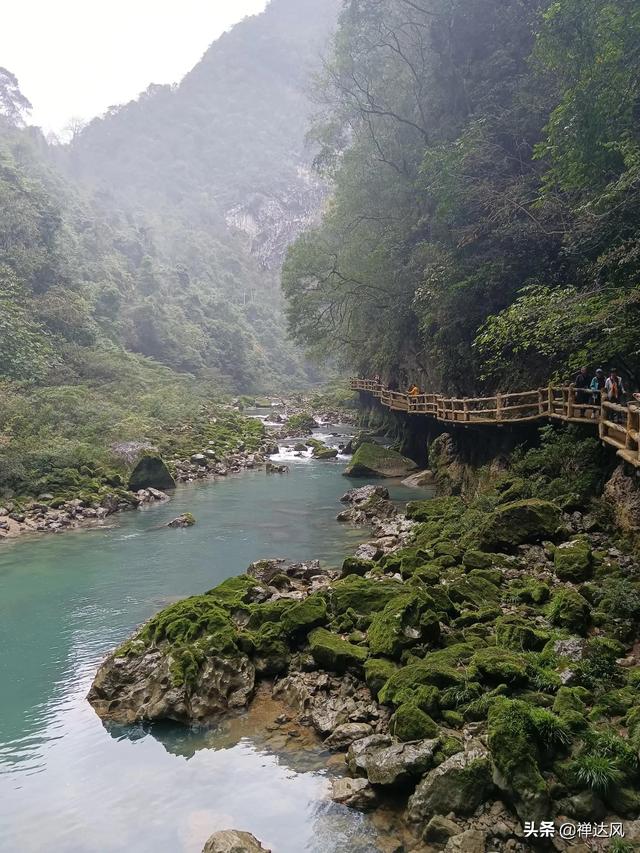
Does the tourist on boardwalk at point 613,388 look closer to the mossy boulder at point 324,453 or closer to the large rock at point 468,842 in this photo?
the large rock at point 468,842

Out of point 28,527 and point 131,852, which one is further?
point 28,527

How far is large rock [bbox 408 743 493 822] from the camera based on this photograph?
540 centimetres

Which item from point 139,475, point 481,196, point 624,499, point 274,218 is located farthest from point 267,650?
point 274,218

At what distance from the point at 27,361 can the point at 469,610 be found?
24896 millimetres

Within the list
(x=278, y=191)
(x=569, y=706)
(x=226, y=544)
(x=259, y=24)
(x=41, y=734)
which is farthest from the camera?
(x=259, y=24)

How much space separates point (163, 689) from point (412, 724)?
10.9ft

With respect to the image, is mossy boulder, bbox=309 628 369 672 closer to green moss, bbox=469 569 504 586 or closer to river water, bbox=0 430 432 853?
river water, bbox=0 430 432 853

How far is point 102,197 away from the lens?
83062mm

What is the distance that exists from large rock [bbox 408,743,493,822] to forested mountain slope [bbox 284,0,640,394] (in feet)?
26.2

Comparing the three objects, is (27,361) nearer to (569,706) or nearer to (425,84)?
(425,84)

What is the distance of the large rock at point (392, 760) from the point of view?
5.82 m

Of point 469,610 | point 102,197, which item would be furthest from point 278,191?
point 469,610

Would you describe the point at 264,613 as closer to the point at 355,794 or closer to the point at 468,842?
the point at 355,794

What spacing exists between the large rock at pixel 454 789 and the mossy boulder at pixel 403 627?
7.41 feet
